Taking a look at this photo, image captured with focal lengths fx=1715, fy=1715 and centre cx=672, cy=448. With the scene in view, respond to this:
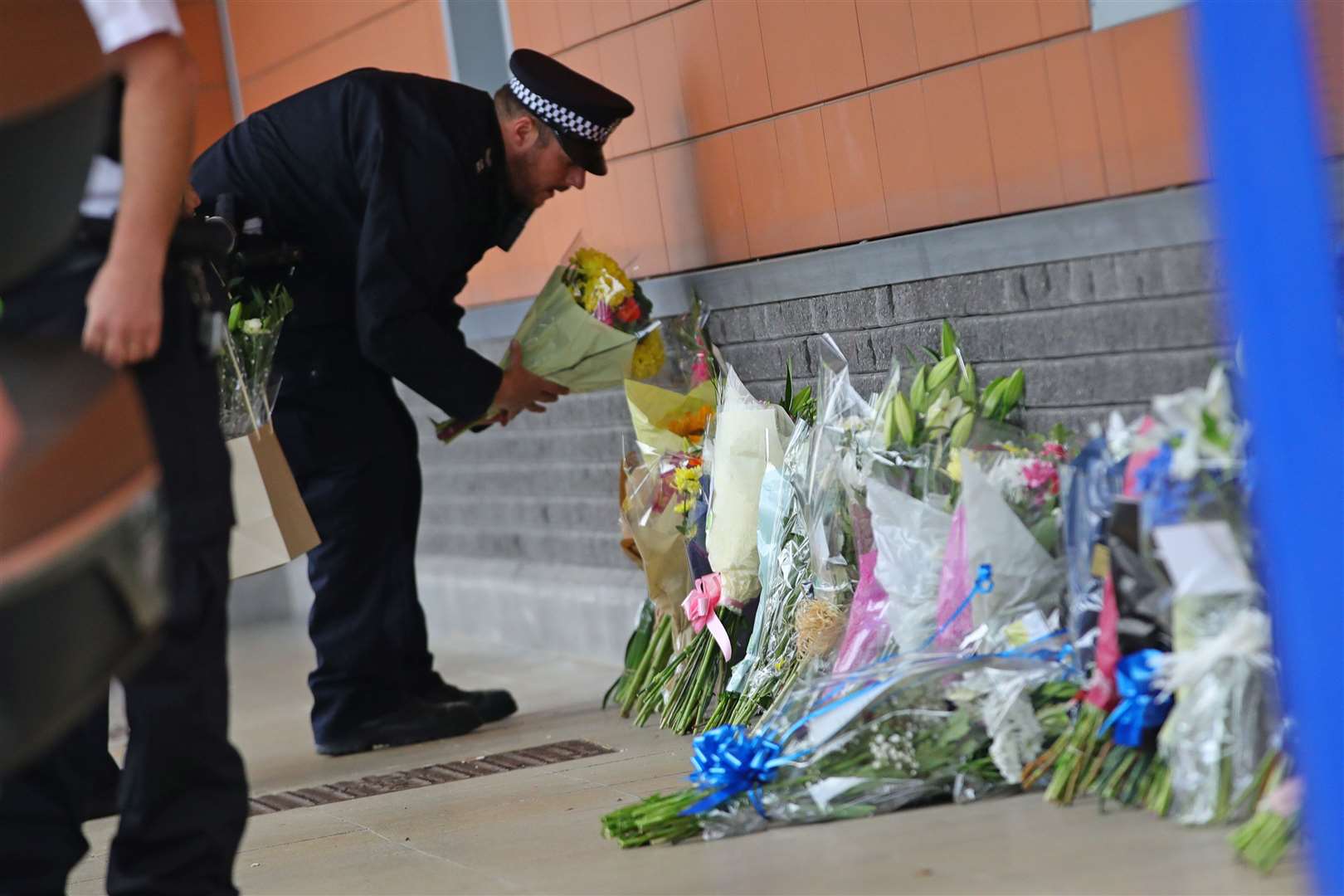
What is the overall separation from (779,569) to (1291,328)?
6.87 ft

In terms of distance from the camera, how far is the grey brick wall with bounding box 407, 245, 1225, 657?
9.75ft

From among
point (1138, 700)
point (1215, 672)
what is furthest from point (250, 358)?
point (1215, 672)

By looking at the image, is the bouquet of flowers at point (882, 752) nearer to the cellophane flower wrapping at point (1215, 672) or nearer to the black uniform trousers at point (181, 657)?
the cellophane flower wrapping at point (1215, 672)

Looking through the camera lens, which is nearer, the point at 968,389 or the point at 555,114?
the point at 968,389

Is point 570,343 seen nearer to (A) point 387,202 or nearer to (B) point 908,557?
(A) point 387,202

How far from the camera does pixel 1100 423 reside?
3262 millimetres

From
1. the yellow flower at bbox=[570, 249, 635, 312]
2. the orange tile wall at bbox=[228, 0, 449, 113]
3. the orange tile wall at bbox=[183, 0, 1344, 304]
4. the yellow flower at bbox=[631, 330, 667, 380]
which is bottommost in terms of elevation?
the yellow flower at bbox=[631, 330, 667, 380]

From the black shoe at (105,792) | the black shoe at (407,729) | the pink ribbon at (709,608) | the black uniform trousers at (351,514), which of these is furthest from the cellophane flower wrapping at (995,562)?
the black shoe at (105,792)

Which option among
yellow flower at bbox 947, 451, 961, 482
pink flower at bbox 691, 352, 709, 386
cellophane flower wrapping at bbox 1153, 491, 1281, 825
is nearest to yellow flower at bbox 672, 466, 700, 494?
pink flower at bbox 691, 352, 709, 386

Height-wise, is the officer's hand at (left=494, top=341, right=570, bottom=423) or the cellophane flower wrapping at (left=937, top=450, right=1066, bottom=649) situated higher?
the officer's hand at (left=494, top=341, right=570, bottom=423)

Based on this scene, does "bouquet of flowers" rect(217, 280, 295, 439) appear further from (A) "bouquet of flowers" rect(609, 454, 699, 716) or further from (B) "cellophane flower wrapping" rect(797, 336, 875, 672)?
(B) "cellophane flower wrapping" rect(797, 336, 875, 672)

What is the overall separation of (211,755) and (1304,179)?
5.41 feet

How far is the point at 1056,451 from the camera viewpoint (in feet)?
10.4

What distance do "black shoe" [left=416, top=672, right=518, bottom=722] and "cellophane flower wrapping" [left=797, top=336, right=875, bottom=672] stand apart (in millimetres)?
1370
